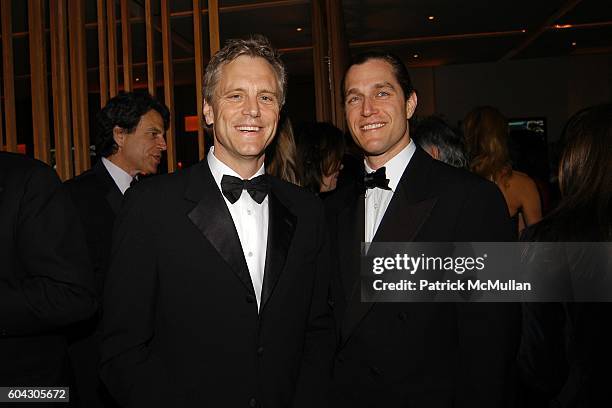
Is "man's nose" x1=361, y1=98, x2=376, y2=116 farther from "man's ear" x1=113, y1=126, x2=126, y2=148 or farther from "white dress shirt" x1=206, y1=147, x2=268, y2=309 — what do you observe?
"man's ear" x1=113, y1=126, x2=126, y2=148

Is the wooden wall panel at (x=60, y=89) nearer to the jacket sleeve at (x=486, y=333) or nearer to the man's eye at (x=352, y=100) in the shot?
the man's eye at (x=352, y=100)

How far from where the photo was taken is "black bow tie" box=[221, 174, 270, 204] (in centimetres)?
172

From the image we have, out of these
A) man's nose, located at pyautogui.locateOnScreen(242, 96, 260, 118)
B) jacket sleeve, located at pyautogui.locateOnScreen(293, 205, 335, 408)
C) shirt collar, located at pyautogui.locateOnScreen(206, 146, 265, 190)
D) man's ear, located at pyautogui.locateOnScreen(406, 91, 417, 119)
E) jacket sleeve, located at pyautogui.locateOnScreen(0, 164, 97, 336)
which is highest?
man's ear, located at pyautogui.locateOnScreen(406, 91, 417, 119)

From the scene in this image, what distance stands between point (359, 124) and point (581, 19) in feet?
28.3

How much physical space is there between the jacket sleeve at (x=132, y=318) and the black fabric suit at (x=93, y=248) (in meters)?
0.85

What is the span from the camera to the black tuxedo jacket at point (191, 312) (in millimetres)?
1577

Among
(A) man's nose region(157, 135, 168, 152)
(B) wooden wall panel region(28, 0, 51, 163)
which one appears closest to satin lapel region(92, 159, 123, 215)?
(A) man's nose region(157, 135, 168, 152)

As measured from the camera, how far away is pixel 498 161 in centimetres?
344

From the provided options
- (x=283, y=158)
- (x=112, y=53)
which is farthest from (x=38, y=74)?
(x=283, y=158)

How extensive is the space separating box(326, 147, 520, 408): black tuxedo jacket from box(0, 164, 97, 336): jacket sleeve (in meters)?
0.87

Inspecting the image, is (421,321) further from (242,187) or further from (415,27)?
(415,27)

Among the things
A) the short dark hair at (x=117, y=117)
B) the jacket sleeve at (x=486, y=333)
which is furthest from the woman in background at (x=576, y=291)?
the short dark hair at (x=117, y=117)

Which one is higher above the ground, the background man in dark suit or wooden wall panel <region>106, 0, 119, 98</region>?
wooden wall panel <region>106, 0, 119, 98</region>

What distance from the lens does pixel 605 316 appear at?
58.0 inches
